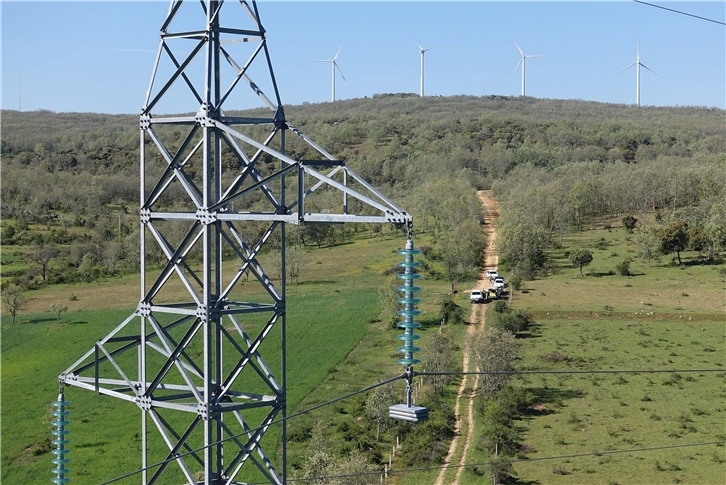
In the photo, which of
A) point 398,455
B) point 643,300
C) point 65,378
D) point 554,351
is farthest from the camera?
point 643,300

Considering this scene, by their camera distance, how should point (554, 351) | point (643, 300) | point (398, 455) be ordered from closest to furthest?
point (398, 455), point (554, 351), point (643, 300)

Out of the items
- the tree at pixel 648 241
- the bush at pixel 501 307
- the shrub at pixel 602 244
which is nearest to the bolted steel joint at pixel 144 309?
the bush at pixel 501 307

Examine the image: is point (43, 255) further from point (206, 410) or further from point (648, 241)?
point (206, 410)

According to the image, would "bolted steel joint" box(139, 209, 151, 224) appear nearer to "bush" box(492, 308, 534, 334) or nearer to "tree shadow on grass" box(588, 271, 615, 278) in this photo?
"bush" box(492, 308, 534, 334)

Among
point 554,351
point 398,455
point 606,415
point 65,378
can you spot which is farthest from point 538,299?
point 65,378

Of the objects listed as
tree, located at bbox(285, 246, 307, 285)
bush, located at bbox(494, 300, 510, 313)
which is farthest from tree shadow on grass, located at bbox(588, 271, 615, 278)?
tree, located at bbox(285, 246, 307, 285)

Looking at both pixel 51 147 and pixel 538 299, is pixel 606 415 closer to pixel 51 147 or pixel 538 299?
pixel 538 299
